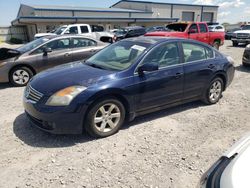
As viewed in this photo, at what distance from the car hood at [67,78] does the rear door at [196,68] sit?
5.33 ft

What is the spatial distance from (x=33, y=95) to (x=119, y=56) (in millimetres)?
1687

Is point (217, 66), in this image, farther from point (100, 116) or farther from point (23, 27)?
point (23, 27)

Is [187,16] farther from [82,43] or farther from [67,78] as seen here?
[67,78]

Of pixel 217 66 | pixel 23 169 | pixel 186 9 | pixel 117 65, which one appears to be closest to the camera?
pixel 23 169

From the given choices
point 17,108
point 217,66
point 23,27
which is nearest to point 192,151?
point 217,66

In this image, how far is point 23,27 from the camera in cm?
3819

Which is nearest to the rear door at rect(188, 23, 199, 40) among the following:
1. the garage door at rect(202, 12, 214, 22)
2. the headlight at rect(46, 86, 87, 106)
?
the headlight at rect(46, 86, 87, 106)

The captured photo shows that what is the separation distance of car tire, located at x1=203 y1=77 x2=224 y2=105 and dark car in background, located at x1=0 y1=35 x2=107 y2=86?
4358 mm

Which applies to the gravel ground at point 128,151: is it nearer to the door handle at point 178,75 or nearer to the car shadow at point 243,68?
the door handle at point 178,75

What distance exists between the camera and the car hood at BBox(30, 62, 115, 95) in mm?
3562

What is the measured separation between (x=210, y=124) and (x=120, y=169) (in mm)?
2129

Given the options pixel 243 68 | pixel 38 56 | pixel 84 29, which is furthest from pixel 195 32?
pixel 38 56

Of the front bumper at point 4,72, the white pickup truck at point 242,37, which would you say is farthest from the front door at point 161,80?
the white pickup truck at point 242,37

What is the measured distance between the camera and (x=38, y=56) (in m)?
7.07
